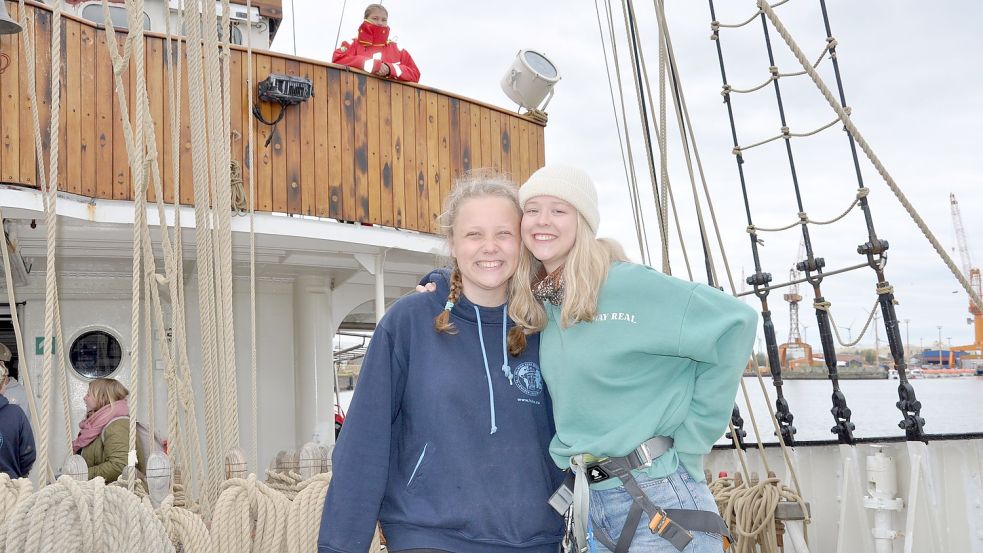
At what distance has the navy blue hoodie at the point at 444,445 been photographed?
2.01 meters

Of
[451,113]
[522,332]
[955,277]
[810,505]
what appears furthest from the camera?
[451,113]

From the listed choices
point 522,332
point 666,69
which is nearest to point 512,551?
point 522,332

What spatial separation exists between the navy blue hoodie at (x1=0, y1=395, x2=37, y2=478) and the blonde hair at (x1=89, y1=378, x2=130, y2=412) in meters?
0.63

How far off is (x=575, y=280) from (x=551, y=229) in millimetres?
158

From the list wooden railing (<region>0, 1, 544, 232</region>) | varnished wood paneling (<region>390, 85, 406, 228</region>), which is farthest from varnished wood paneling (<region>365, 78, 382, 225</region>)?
varnished wood paneling (<region>390, 85, 406, 228</region>)

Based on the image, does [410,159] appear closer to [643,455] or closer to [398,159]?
[398,159]

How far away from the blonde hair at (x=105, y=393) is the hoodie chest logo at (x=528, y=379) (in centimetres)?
388

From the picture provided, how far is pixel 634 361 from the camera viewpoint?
2.04m

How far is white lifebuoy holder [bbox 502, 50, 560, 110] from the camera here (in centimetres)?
705

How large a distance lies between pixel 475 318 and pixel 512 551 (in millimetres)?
575

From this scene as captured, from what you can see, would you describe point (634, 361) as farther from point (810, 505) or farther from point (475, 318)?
point (810, 505)

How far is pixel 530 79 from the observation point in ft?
23.3

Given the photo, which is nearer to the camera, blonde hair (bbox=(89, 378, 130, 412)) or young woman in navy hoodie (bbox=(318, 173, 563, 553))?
young woman in navy hoodie (bbox=(318, 173, 563, 553))

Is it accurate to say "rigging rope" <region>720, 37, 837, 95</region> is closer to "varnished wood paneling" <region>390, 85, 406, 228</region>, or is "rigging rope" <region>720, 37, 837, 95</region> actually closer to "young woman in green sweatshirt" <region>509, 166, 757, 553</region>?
"varnished wood paneling" <region>390, 85, 406, 228</region>
